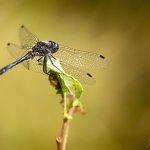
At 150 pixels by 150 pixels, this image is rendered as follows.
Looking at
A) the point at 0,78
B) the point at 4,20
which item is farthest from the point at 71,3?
the point at 0,78

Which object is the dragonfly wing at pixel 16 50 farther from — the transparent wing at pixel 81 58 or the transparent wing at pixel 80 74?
the transparent wing at pixel 80 74

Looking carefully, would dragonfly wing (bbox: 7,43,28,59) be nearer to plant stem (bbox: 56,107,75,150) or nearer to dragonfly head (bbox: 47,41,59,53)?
dragonfly head (bbox: 47,41,59,53)

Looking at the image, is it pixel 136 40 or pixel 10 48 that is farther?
pixel 136 40

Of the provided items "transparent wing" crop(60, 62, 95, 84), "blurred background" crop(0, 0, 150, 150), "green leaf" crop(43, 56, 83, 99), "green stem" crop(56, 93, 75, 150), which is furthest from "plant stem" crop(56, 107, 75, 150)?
"blurred background" crop(0, 0, 150, 150)

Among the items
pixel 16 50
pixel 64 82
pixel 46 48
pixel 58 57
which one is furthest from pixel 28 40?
pixel 64 82

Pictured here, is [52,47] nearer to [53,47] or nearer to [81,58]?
[53,47]

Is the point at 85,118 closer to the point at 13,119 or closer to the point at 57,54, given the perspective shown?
the point at 13,119
